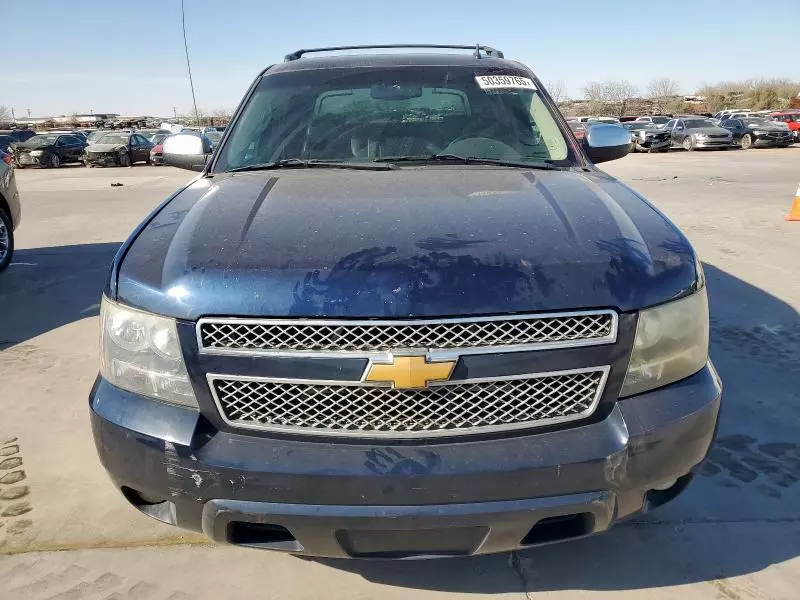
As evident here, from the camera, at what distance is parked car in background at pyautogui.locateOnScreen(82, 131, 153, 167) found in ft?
79.7

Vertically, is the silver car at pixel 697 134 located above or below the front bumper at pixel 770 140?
above

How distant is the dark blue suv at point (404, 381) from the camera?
1.75 meters

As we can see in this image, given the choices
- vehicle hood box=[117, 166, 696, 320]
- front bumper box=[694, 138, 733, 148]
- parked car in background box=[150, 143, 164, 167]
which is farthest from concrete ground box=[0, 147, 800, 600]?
front bumper box=[694, 138, 733, 148]

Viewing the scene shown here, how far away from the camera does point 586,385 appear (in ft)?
6.07

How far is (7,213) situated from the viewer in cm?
689

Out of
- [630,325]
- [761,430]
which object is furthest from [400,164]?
[761,430]

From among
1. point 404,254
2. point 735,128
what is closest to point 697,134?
point 735,128

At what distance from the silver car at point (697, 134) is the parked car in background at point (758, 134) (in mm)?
855

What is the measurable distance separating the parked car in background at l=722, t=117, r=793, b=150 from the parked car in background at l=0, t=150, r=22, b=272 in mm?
29309

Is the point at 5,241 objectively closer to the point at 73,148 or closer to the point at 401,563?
the point at 401,563

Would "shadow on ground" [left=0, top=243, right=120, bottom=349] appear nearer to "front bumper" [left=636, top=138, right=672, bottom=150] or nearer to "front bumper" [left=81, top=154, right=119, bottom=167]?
"front bumper" [left=81, top=154, right=119, bottom=167]

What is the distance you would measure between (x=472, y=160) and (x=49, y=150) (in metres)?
27.0

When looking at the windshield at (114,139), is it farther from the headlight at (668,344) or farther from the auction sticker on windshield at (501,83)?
the headlight at (668,344)

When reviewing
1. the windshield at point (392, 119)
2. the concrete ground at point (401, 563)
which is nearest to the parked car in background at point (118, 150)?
the concrete ground at point (401, 563)
